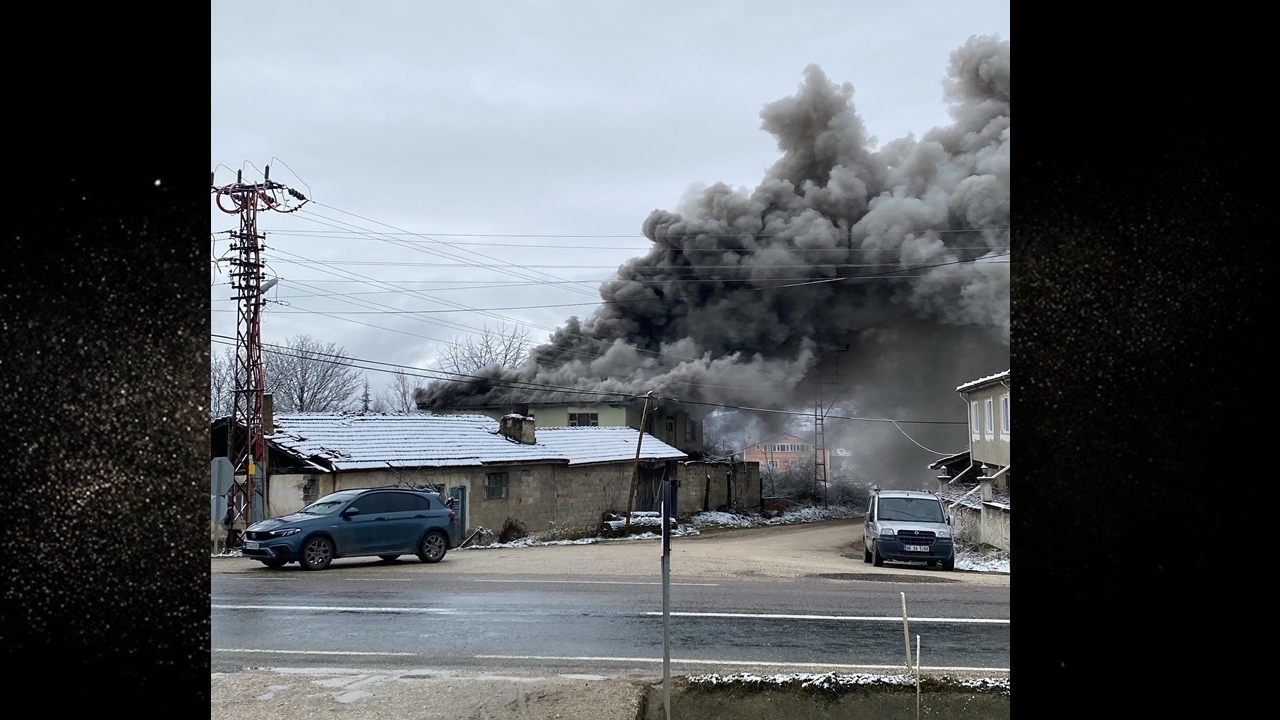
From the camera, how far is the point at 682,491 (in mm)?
34125

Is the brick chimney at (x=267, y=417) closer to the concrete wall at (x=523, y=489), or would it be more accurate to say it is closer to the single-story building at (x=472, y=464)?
the single-story building at (x=472, y=464)

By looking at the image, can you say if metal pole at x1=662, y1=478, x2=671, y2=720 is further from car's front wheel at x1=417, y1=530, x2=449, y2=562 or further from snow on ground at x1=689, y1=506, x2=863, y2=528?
snow on ground at x1=689, y1=506, x2=863, y2=528

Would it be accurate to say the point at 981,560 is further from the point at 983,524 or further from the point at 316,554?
the point at 316,554

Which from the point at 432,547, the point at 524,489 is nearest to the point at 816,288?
the point at 524,489

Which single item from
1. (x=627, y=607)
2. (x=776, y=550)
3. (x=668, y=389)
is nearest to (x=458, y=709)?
(x=627, y=607)

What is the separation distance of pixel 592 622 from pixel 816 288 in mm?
34778

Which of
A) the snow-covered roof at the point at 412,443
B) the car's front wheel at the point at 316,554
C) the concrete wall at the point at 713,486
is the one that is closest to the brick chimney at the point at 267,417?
the snow-covered roof at the point at 412,443

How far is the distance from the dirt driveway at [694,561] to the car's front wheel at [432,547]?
22cm

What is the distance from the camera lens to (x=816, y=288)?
4241 cm

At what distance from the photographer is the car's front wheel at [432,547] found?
1527 cm

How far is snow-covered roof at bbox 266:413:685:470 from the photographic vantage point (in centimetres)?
2270

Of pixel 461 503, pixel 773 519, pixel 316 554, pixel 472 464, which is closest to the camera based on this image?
pixel 316 554

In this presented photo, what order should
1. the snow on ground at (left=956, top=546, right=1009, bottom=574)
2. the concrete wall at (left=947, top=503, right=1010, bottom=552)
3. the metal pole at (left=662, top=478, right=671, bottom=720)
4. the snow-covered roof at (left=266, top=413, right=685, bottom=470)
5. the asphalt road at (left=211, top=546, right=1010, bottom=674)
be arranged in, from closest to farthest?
1. the metal pole at (left=662, top=478, right=671, bottom=720)
2. the asphalt road at (left=211, top=546, right=1010, bottom=674)
3. the snow on ground at (left=956, top=546, right=1009, bottom=574)
4. the concrete wall at (left=947, top=503, right=1010, bottom=552)
5. the snow-covered roof at (left=266, top=413, right=685, bottom=470)

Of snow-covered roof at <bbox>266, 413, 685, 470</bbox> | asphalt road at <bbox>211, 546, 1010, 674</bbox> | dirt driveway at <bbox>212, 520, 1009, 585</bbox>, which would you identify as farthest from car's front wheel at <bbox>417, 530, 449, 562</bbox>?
snow-covered roof at <bbox>266, 413, 685, 470</bbox>
